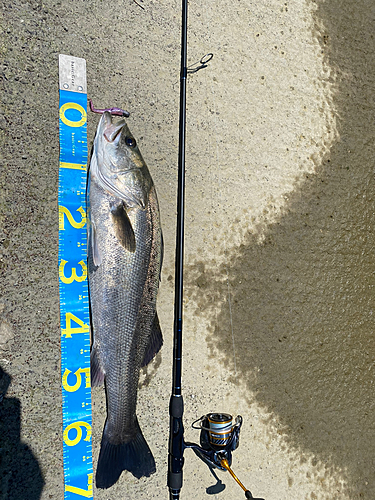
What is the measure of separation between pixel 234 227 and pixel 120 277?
99 cm

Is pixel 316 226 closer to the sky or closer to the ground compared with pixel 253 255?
closer to the sky

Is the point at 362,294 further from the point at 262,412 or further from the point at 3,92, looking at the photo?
the point at 3,92

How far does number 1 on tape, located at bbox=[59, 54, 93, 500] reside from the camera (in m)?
2.06

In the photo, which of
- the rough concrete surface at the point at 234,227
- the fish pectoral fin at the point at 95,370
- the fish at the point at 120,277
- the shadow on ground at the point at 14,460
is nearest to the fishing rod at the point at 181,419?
the rough concrete surface at the point at 234,227

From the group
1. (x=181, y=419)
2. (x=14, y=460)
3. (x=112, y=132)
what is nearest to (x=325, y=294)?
(x=181, y=419)

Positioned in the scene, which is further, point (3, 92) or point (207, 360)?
point (207, 360)

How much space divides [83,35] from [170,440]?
2.46 meters

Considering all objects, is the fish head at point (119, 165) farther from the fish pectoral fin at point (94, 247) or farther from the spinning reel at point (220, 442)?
the spinning reel at point (220, 442)

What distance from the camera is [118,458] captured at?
201cm

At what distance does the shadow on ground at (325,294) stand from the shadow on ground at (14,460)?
1198 millimetres

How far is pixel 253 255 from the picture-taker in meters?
2.65

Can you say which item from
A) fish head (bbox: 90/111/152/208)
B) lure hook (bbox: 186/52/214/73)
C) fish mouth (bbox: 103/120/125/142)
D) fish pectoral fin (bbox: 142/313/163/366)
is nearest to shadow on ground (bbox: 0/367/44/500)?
fish pectoral fin (bbox: 142/313/163/366)

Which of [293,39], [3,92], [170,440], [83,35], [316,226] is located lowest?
[170,440]

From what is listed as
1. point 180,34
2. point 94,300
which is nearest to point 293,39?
point 180,34
